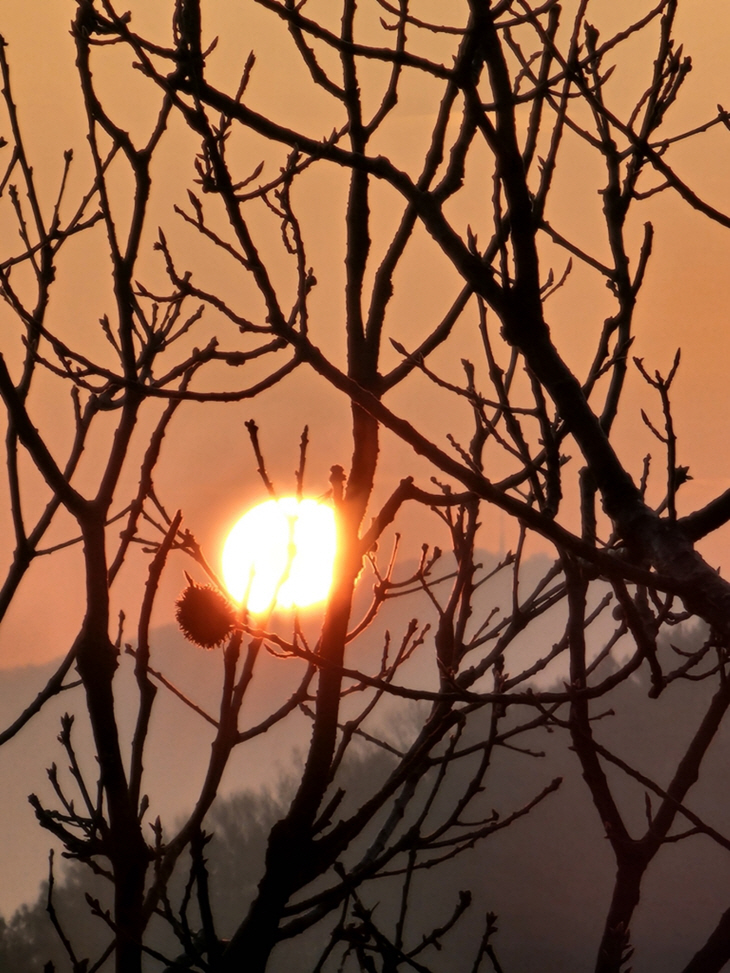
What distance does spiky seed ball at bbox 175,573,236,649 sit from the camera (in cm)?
234

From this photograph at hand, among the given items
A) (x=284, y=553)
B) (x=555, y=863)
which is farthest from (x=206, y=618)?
(x=555, y=863)

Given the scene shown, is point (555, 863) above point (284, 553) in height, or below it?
above

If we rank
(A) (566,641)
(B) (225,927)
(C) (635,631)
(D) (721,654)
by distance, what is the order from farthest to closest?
(B) (225,927) → (A) (566,641) → (D) (721,654) → (C) (635,631)

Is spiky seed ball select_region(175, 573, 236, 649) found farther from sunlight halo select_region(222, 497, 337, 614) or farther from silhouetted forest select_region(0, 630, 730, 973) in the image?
silhouetted forest select_region(0, 630, 730, 973)

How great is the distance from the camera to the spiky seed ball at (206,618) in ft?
7.69

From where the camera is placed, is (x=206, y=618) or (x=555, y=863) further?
(x=555, y=863)

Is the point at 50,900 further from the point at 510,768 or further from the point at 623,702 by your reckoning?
the point at 623,702

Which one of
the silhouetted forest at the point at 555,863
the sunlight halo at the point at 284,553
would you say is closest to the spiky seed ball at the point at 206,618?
the sunlight halo at the point at 284,553

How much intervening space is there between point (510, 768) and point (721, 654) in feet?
53.1

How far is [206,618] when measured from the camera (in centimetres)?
235

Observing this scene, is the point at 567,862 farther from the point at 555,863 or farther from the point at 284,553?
the point at 284,553

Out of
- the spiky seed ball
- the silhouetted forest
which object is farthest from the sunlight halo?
the silhouetted forest

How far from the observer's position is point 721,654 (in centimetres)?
195

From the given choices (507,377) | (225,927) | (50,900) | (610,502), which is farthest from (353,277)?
(225,927)
